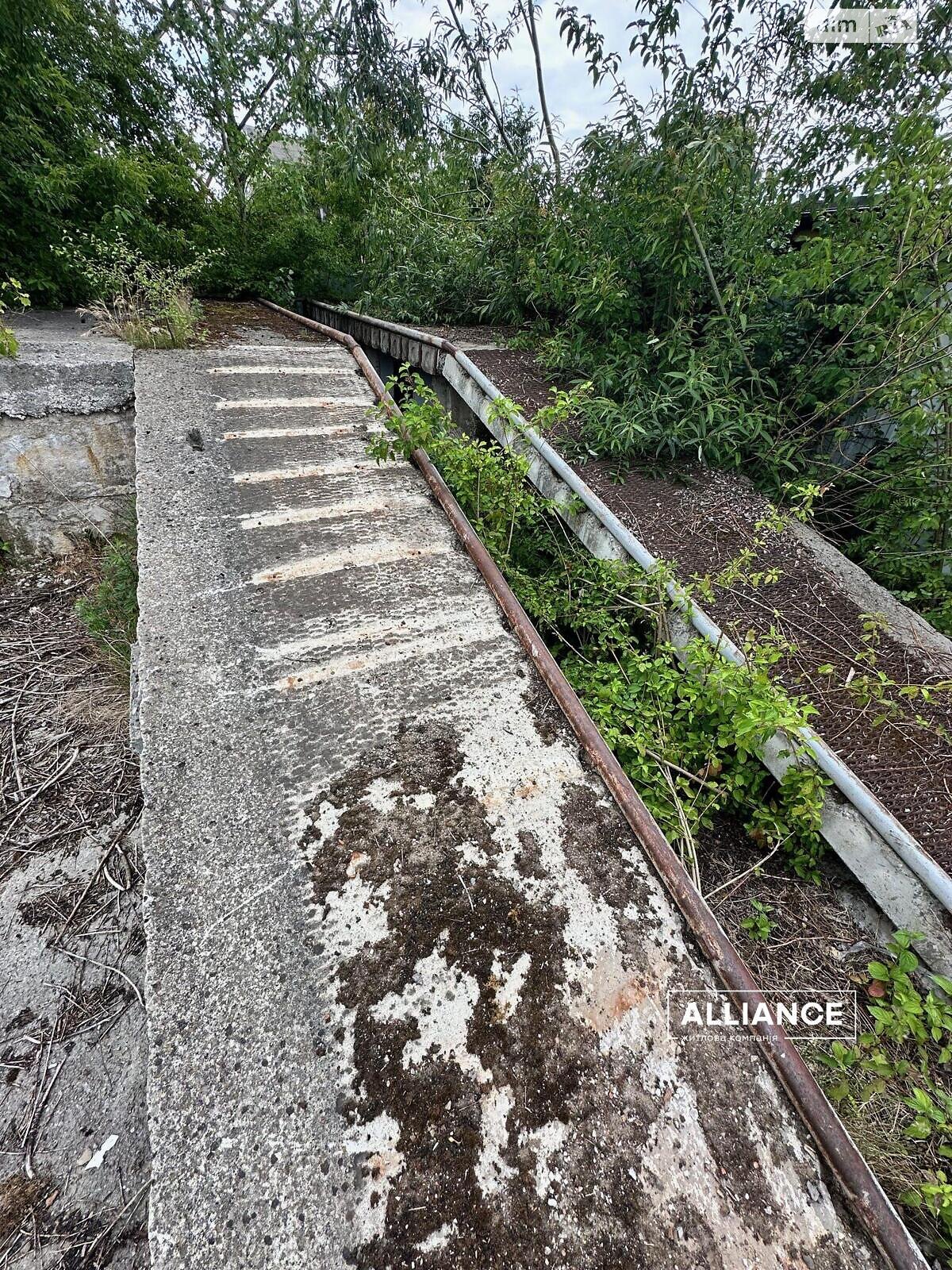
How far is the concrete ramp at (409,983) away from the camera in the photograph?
947 millimetres

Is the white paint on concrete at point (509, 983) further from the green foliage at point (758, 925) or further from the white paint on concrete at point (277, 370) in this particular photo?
the white paint on concrete at point (277, 370)

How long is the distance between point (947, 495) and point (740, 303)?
5.50 feet

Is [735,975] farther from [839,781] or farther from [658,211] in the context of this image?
[658,211]

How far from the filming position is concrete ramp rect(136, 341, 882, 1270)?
0.95 meters

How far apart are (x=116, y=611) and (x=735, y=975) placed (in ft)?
11.2

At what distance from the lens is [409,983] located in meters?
1.19

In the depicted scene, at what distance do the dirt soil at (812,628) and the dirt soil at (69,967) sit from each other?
2703 mm

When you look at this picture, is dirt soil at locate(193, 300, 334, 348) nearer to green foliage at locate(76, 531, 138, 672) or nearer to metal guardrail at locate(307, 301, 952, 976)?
green foliage at locate(76, 531, 138, 672)

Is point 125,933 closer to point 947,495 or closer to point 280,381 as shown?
point 280,381

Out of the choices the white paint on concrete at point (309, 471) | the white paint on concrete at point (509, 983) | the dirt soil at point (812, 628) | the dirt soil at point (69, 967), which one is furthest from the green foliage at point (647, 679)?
the dirt soil at point (69, 967)

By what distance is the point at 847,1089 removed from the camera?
1.37 meters

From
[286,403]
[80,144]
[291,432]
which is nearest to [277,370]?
[286,403]

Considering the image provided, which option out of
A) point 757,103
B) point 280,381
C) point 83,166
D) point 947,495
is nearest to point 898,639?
point 947,495

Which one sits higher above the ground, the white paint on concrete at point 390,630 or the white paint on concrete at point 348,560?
the white paint on concrete at point 348,560
